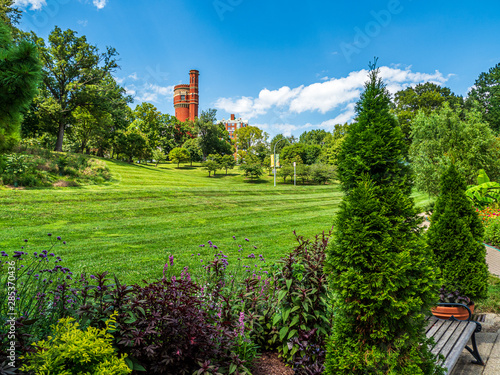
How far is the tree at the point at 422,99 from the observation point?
143 ft

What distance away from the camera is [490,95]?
36562 millimetres

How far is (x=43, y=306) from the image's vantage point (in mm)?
2297

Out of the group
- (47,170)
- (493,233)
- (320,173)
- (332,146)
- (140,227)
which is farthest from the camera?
(332,146)

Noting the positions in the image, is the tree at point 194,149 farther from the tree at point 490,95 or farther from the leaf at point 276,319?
the leaf at point 276,319

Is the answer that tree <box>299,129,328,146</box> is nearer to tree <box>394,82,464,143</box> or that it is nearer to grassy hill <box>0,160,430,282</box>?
tree <box>394,82,464,143</box>

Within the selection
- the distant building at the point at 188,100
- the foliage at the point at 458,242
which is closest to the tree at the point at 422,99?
the foliage at the point at 458,242

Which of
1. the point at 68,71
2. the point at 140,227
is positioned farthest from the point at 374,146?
the point at 68,71

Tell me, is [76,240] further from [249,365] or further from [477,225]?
[477,225]

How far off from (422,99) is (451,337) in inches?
2018

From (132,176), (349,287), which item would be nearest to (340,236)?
(349,287)

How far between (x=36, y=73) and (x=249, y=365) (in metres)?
2.91

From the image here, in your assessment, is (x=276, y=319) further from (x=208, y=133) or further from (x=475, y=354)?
(x=208, y=133)

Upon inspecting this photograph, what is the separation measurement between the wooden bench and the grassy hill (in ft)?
12.4

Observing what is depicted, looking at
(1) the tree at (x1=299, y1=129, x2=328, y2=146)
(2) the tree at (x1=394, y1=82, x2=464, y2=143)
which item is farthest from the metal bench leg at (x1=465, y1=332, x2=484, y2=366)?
(1) the tree at (x1=299, y1=129, x2=328, y2=146)
